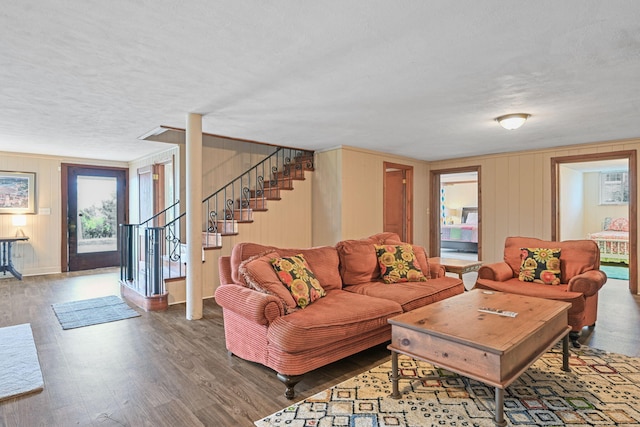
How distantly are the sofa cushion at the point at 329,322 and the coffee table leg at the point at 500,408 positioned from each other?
103 cm

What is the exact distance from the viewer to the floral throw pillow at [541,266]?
3914mm

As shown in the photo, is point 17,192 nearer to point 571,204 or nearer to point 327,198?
point 327,198

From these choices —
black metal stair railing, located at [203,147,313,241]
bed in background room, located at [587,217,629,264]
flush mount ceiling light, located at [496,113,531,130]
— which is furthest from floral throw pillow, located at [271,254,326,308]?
bed in background room, located at [587,217,629,264]

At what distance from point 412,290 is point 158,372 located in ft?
7.53

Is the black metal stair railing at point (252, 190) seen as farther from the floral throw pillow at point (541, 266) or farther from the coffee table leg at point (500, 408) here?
the coffee table leg at point (500, 408)

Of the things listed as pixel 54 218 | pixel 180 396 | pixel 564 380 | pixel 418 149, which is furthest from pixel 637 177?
pixel 54 218

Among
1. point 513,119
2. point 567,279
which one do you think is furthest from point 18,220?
point 567,279

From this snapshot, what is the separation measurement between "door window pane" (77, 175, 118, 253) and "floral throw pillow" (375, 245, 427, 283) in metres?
6.49

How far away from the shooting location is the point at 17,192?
684 centimetres

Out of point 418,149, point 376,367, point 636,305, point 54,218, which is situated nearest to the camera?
point 376,367

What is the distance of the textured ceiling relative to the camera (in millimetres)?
2059

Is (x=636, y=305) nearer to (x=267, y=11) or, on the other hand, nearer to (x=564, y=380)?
(x=564, y=380)

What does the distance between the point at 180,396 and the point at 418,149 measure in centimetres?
537

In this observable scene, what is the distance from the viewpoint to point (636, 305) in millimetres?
4691
